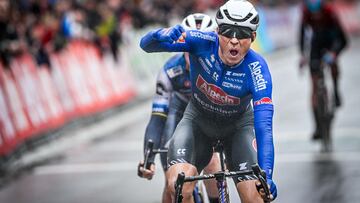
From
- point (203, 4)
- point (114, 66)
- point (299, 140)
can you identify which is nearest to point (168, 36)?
point (299, 140)

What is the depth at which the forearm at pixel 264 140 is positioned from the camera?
747 cm

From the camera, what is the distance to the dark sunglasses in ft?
25.3

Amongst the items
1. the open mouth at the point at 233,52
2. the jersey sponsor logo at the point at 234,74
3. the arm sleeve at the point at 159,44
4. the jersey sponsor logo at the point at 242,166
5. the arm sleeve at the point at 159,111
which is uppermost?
the arm sleeve at the point at 159,44

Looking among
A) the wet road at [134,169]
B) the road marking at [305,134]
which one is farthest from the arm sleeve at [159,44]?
the road marking at [305,134]

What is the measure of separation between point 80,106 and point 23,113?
314 centimetres

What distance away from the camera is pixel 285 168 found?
1364 cm

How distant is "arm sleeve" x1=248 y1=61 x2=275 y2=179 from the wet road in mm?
3495

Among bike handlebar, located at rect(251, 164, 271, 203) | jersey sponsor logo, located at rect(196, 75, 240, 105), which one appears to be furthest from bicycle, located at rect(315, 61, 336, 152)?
bike handlebar, located at rect(251, 164, 271, 203)

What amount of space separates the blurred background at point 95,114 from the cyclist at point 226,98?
3072 mm

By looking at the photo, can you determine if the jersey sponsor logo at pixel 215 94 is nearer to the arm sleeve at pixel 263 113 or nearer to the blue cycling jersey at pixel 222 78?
the blue cycling jersey at pixel 222 78

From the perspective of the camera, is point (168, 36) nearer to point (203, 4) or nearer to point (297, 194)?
point (297, 194)

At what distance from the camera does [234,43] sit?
775cm

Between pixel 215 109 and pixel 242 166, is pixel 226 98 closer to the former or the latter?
pixel 215 109

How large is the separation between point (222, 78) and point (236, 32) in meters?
0.47
